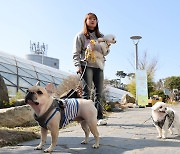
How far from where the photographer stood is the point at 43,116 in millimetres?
2969

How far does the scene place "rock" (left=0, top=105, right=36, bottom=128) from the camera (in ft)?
19.3

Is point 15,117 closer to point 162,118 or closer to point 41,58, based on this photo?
point 162,118

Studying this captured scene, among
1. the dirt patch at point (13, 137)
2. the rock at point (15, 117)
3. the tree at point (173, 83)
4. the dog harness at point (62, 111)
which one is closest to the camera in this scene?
the dog harness at point (62, 111)

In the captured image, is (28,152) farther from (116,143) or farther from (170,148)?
(170,148)

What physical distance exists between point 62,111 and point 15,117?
3304 millimetres

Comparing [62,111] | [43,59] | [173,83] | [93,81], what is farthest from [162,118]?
[43,59]

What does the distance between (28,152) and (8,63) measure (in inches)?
713

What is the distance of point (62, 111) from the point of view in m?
3.17

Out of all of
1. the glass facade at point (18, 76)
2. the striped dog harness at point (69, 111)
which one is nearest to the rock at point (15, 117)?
the striped dog harness at point (69, 111)

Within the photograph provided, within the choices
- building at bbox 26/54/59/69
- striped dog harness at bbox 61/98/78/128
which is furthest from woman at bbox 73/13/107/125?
building at bbox 26/54/59/69

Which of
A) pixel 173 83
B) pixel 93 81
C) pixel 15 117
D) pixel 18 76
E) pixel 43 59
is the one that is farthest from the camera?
pixel 43 59

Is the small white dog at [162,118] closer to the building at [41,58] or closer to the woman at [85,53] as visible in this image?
the woman at [85,53]

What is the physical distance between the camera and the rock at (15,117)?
5.88 m

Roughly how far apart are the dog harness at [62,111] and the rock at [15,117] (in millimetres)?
2999
